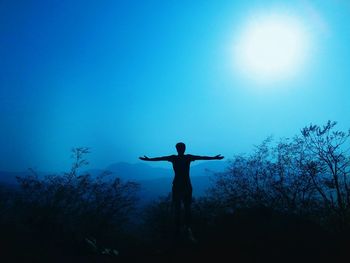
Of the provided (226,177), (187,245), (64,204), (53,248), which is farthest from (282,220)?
(64,204)

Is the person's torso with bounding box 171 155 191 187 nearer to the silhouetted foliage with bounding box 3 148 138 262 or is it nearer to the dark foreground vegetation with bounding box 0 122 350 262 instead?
the dark foreground vegetation with bounding box 0 122 350 262

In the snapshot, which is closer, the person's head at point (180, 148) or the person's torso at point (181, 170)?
the person's torso at point (181, 170)

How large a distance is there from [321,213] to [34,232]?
17.9m

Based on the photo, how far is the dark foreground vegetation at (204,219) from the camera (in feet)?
24.2

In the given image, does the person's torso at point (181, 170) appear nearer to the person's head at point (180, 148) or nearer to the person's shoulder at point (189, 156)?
the person's shoulder at point (189, 156)

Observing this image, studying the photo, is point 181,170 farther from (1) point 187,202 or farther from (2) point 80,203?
(2) point 80,203

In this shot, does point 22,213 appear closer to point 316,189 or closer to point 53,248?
point 53,248

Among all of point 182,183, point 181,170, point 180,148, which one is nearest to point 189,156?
point 180,148

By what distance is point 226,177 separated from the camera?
80.9 ft

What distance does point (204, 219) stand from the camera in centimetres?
2344

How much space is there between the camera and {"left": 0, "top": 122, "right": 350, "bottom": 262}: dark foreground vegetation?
24.2 ft

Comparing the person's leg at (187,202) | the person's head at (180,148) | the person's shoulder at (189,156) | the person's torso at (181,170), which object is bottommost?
the person's leg at (187,202)

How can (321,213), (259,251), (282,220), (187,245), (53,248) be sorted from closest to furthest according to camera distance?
(259,251), (187,245), (53,248), (282,220), (321,213)

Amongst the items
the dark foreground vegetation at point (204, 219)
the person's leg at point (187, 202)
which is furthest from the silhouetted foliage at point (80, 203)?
the person's leg at point (187, 202)
